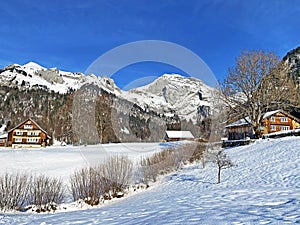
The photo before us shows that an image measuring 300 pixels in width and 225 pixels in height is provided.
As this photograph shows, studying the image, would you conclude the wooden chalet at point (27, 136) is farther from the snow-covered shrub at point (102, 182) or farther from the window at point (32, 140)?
the snow-covered shrub at point (102, 182)

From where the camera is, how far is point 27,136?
58.2m

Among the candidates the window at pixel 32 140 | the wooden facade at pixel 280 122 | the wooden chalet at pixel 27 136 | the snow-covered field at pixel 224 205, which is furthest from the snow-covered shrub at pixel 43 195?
the window at pixel 32 140

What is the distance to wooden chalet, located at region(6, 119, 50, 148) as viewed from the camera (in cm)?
5762

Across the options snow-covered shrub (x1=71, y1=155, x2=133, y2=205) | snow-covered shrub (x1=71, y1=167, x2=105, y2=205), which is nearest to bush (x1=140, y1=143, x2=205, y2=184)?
snow-covered shrub (x1=71, y1=155, x2=133, y2=205)

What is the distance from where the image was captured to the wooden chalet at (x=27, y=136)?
57625 millimetres

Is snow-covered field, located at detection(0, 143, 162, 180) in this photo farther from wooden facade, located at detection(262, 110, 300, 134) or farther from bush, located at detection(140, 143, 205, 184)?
wooden facade, located at detection(262, 110, 300, 134)

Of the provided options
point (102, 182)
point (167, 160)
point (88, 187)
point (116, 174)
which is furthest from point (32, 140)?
point (88, 187)

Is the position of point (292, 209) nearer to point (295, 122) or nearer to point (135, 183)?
point (135, 183)

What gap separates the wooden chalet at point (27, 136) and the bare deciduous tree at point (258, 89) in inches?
1656

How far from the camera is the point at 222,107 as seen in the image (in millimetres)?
33062

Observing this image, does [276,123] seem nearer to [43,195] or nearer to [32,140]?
[43,195]

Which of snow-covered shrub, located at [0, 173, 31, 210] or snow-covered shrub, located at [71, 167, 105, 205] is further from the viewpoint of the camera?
snow-covered shrub, located at [71, 167, 105, 205]

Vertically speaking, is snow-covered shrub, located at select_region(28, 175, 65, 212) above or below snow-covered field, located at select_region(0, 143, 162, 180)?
below

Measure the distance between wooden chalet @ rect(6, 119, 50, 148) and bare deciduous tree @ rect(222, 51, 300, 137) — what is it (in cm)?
4205
